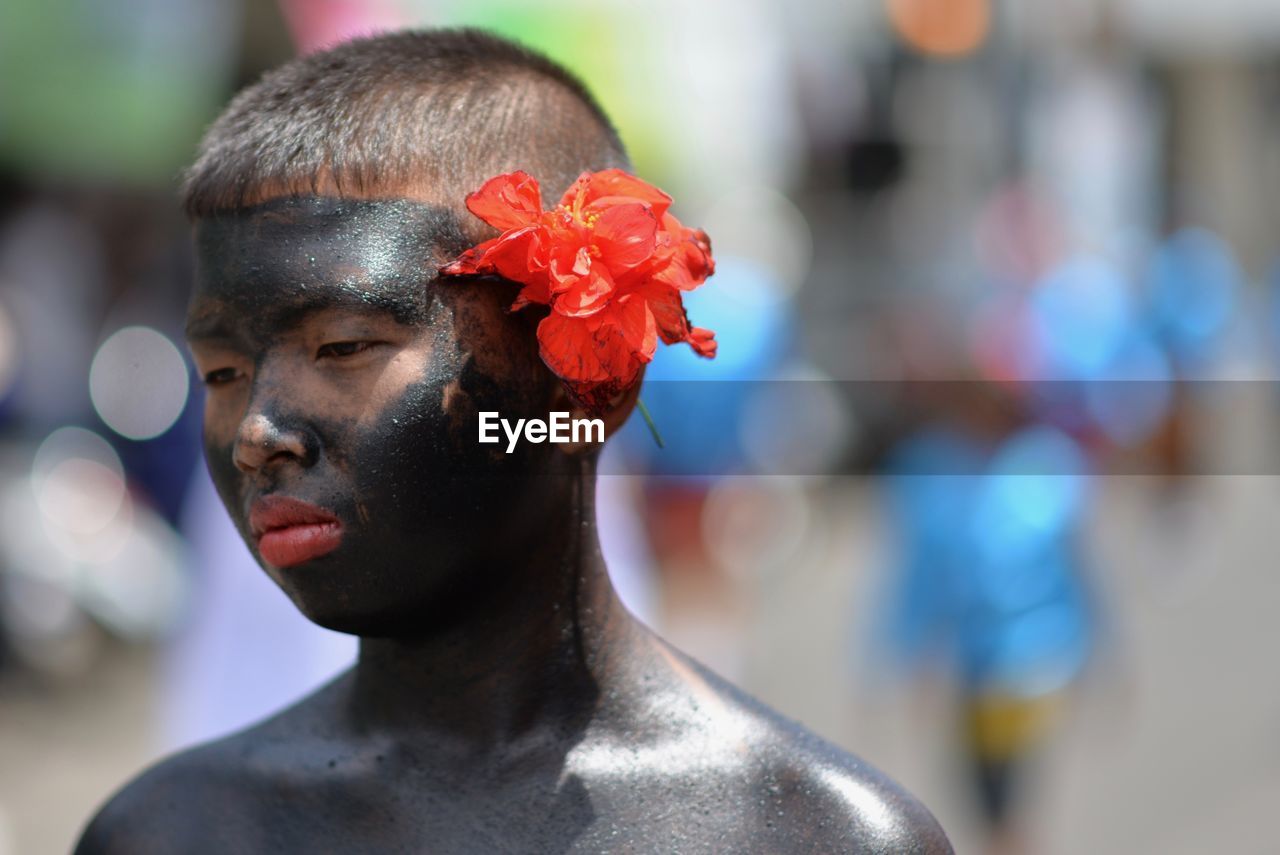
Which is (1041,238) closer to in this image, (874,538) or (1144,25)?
(874,538)

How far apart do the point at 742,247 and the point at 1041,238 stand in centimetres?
184

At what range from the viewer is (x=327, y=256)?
77.8 inches

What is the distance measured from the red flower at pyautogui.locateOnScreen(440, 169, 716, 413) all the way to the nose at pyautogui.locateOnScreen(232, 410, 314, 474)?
0.25 meters

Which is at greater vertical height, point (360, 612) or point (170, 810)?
point (360, 612)

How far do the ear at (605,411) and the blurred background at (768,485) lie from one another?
84.8 inches

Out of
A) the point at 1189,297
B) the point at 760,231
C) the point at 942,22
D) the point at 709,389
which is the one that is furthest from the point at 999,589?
the point at 942,22

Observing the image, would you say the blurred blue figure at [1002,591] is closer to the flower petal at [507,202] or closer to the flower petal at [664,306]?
the flower petal at [664,306]

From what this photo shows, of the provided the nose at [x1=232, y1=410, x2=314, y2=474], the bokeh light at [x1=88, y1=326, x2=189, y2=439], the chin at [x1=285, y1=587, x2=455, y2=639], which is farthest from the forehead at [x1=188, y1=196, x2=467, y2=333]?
the bokeh light at [x1=88, y1=326, x2=189, y2=439]

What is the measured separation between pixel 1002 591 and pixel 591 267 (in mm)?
4234

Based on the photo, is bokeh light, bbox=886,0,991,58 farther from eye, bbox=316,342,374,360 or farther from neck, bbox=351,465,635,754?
eye, bbox=316,342,374,360

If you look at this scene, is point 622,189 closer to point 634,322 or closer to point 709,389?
point 634,322

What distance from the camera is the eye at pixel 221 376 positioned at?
2068 mm

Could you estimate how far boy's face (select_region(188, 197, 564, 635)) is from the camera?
1.96m

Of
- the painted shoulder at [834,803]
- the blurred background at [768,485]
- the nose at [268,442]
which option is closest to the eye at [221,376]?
the nose at [268,442]
